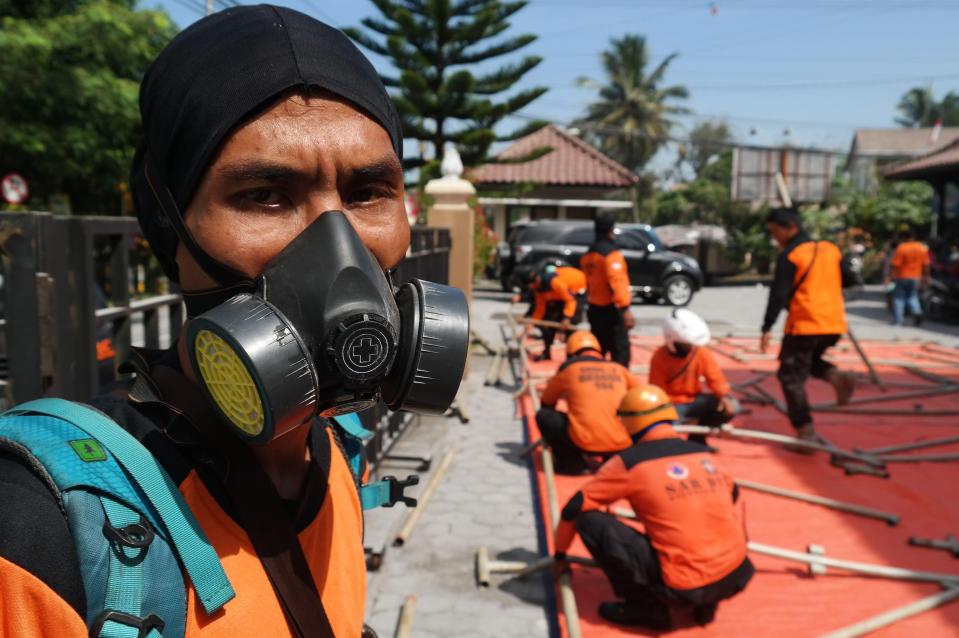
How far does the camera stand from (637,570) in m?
3.62

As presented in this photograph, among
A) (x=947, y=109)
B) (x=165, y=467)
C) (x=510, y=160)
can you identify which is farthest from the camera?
(x=947, y=109)

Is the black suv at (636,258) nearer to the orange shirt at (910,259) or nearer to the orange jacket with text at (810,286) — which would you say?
the orange shirt at (910,259)

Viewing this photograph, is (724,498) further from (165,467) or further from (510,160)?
(510,160)

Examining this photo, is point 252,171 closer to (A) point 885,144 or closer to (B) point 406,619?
(B) point 406,619

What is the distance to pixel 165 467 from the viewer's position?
1.00m

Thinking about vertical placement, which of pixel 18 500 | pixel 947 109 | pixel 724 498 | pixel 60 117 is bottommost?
pixel 724 498

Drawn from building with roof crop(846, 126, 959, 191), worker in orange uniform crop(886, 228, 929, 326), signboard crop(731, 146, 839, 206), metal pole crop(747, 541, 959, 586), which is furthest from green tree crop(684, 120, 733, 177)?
metal pole crop(747, 541, 959, 586)

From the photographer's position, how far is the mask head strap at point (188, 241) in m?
1.04

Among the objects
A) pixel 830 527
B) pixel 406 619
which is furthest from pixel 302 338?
pixel 830 527

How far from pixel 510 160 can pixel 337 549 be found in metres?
20.6

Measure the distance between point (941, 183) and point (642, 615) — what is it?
59.3 feet

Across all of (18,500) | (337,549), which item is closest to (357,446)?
(337,549)

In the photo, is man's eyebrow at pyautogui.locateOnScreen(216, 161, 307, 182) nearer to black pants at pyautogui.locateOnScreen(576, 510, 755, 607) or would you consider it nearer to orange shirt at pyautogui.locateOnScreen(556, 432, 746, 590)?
orange shirt at pyautogui.locateOnScreen(556, 432, 746, 590)

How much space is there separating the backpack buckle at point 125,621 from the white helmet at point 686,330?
561cm
